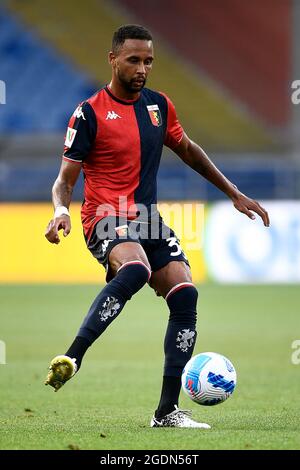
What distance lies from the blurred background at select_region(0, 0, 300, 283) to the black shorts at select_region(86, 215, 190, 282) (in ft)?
40.2

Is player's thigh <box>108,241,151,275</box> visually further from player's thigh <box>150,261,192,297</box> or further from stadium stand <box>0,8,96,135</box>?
stadium stand <box>0,8,96,135</box>

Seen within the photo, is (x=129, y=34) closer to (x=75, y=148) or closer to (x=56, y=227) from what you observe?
(x=75, y=148)

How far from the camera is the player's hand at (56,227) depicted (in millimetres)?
5777

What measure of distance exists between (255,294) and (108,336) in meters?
4.90

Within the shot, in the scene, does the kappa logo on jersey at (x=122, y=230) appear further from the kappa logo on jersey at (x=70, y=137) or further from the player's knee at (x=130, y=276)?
the kappa logo on jersey at (x=70, y=137)

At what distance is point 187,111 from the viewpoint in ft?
88.4

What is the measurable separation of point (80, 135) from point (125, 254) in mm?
796

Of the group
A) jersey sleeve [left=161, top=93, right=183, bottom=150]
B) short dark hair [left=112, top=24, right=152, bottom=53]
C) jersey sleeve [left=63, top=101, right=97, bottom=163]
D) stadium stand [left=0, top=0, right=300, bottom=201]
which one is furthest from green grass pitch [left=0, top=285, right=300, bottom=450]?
stadium stand [left=0, top=0, right=300, bottom=201]

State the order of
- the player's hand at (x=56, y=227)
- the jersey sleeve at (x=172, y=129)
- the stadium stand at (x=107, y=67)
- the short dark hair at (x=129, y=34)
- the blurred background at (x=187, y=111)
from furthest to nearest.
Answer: the stadium stand at (x=107, y=67) < the blurred background at (x=187, y=111) < the jersey sleeve at (x=172, y=129) < the short dark hair at (x=129, y=34) < the player's hand at (x=56, y=227)

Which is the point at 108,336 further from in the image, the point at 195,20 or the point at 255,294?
the point at 195,20

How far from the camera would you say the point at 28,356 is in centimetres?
1102

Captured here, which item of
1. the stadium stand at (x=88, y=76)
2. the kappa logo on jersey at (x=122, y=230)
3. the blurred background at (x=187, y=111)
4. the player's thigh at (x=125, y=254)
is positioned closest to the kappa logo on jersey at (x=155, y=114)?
the kappa logo on jersey at (x=122, y=230)

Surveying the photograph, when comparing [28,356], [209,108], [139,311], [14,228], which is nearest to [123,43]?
[28,356]
